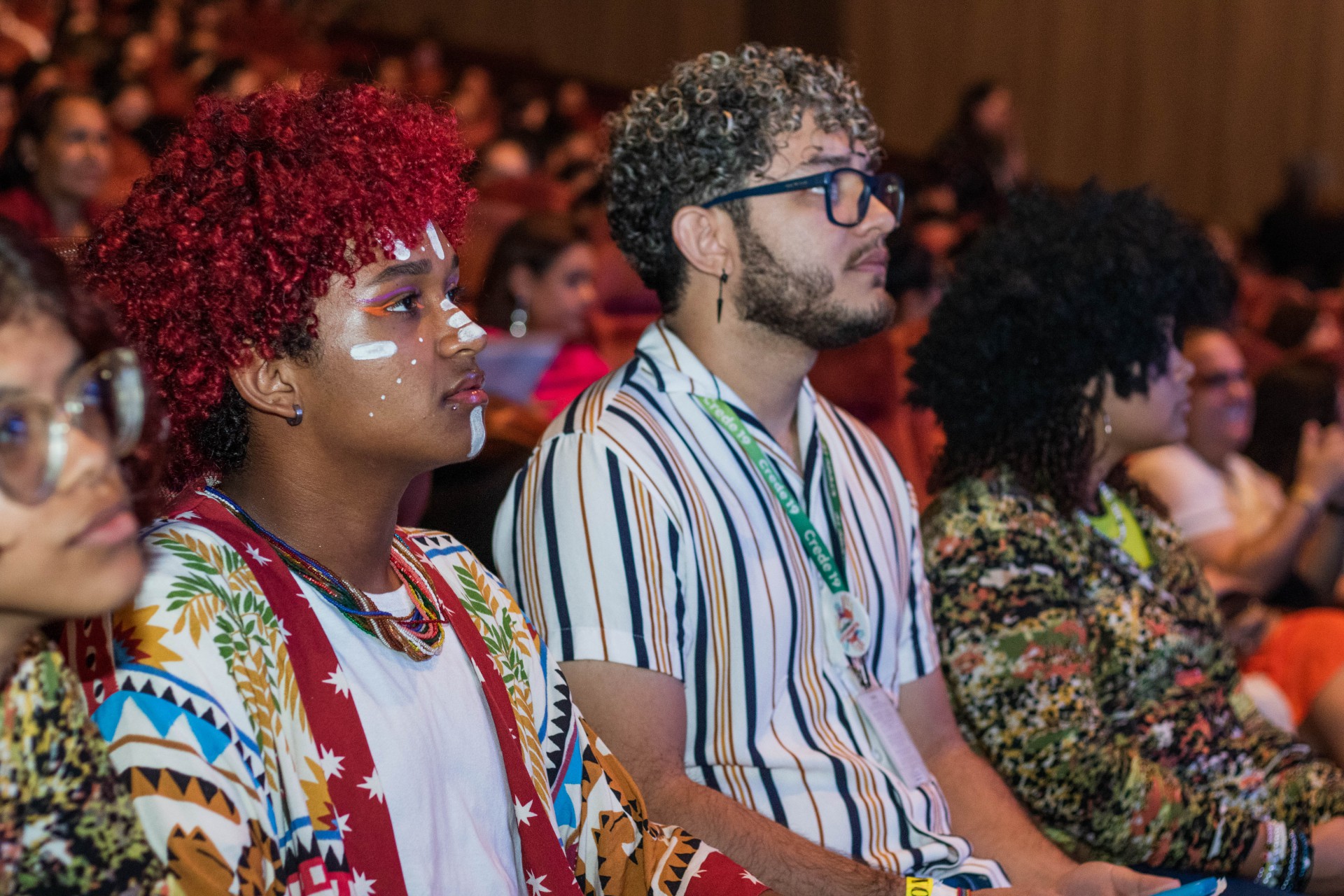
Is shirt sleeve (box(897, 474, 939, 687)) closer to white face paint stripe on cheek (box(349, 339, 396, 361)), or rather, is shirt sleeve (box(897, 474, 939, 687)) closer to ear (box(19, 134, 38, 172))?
white face paint stripe on cheek (box(349, 339, 396, 361))

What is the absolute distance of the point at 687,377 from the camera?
6.15 ft

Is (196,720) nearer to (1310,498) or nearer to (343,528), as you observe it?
(343,528)

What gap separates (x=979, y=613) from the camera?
1994mm

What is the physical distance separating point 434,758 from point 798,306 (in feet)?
2.99

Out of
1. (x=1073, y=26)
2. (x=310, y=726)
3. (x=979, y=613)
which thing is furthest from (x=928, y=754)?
(x=1073, y=26)

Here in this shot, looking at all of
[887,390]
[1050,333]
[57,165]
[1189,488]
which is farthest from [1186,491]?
[57,165]

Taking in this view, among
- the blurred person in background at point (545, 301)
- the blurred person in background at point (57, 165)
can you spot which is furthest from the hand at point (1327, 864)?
the blurred person in background at point (57, 165)

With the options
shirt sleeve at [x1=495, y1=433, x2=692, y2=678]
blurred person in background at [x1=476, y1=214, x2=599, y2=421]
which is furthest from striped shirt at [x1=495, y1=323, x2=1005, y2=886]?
blurred person in background at [x1=476, y1=214, x2=599, y2=421]

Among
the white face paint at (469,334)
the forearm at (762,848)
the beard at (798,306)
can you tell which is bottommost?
the forearm at (762,848)

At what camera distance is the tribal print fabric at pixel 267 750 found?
1.03 meters

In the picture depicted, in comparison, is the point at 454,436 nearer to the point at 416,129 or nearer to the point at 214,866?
the point at 416,129

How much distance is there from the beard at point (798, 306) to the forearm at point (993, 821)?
61 cm

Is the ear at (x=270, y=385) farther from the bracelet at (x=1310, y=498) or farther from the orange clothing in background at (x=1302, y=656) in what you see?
the bracelet at (x=1310, y=498)

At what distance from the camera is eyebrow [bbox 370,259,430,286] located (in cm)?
135
